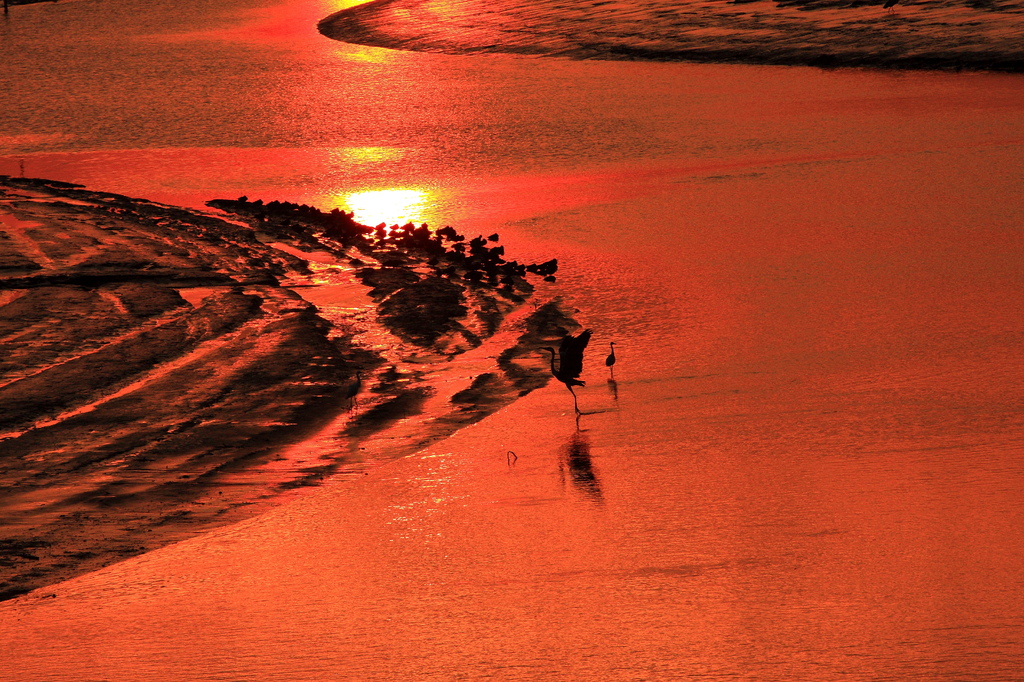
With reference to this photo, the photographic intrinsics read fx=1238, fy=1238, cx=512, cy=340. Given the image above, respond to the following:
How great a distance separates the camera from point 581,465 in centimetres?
418

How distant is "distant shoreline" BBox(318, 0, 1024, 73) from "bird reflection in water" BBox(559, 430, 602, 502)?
9.79 m

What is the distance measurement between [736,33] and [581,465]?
1258cm

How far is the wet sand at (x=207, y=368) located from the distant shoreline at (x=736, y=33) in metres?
8.15

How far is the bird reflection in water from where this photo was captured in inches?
156

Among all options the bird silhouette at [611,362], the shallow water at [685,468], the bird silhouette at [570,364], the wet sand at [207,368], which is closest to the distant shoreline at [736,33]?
the shallow water at [685,468]

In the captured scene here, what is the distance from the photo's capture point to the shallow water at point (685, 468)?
119 inches

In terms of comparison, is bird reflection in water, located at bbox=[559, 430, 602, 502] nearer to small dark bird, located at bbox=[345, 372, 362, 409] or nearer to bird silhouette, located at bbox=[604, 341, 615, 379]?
bird silhouette, located at bbox=[604, 341, 615, 379]

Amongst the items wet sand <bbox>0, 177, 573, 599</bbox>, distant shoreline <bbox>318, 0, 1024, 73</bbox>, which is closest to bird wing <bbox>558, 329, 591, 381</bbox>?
wet sand <bbox>0, 177, 573, 599</bbox>

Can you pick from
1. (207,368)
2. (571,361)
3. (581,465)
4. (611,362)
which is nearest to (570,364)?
(571,361)

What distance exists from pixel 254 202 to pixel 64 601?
5602 mm

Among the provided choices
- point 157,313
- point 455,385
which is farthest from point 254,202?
point 455,385

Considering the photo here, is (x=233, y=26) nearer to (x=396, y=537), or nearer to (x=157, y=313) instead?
(x=157, y=313)

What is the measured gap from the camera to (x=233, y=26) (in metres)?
21.7

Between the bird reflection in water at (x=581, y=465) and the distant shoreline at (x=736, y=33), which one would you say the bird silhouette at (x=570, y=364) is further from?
the distant shoreline at (x=736, y=33)
